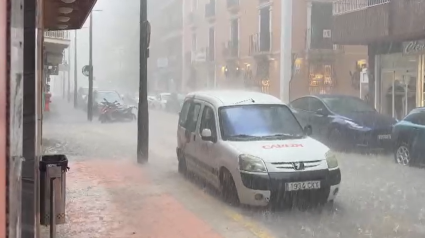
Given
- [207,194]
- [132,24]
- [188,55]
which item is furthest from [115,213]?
[132,24]

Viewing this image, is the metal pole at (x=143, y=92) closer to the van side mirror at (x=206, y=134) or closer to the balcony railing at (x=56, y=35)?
the van side mirror at (x=206, y=134)

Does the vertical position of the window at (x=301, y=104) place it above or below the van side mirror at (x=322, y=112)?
above

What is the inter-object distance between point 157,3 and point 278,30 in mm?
16896

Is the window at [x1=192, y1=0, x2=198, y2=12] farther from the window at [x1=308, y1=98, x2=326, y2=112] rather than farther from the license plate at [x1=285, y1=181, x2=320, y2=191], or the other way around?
the license plate at [x1=285, y1=181, x2=320, y2=191]

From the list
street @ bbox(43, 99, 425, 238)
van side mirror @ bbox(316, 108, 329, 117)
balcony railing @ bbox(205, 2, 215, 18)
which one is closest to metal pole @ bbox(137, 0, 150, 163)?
street @ bbox(43, 99, 425, 238)

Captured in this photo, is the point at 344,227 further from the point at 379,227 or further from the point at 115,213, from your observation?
the point at 115,213

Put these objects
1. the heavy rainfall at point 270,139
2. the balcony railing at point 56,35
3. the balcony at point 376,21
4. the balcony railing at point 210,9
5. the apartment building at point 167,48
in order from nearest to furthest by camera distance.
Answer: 1. the heavy rainfall at point 270,139
2. the balcony at point 376,21
3. the balcony railing at point 56,35
4. the balcony railing at point 210,9
5. the apartment building at point 167,48

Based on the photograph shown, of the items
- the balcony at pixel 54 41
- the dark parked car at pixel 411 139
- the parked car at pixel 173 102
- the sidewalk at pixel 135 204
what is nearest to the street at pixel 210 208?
the sidewalk at pixel 135 204

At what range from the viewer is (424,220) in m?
6.59

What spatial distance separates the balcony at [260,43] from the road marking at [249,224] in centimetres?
1850

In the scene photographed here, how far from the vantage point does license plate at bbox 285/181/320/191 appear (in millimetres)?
6750

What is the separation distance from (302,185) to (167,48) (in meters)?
29.2

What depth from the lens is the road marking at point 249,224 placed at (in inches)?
232

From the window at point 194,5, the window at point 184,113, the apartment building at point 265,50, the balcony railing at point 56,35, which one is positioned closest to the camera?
the window at point 184,113
